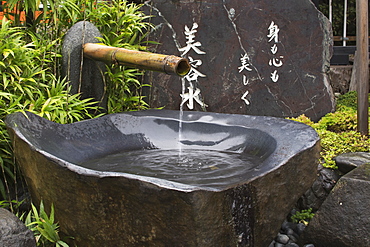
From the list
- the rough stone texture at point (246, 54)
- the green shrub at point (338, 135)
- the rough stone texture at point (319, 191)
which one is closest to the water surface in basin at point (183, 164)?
the rough stone texture at point (319, 191)

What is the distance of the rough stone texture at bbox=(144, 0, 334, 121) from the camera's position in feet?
17.2

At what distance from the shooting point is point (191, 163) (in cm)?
310

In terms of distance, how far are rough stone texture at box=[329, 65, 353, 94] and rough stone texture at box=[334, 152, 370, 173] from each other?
14.2 feet

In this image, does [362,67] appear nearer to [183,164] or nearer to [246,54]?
[246,54]

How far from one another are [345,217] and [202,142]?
4.39ft

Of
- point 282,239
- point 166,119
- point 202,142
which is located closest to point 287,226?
point 282,239

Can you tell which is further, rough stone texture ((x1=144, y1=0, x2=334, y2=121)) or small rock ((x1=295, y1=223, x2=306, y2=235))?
rough stone texture ((x1=144, y1=0, x2=334, y2=121))

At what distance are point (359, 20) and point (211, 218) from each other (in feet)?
11.6

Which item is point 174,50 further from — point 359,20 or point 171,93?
point 359,20

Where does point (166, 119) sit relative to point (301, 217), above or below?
above

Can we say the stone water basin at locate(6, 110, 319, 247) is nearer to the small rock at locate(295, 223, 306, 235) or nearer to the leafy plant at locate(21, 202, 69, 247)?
the leafy plant at locate(21, 202, 69, 247)

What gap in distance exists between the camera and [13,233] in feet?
8.39

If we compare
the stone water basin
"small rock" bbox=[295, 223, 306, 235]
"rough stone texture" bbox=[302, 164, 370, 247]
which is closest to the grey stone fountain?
the stone water basin

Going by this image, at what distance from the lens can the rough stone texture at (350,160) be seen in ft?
12.5
